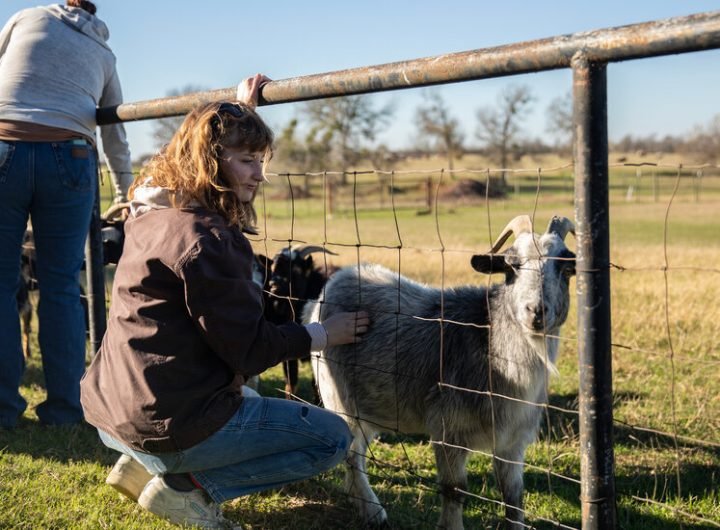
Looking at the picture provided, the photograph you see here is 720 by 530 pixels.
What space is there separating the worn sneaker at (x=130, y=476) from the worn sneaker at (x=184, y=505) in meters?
0.22

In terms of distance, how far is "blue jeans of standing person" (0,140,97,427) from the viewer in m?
4.82

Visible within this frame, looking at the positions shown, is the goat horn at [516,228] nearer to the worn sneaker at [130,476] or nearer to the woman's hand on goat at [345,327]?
the woman's hand on goat at [345,327]

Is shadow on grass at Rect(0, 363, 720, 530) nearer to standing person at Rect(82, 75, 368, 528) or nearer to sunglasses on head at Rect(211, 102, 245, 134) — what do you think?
standing person at Rect(82, 75, 368, 528)

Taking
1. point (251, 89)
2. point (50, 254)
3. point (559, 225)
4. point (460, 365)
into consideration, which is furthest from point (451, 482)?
point (50, 254)

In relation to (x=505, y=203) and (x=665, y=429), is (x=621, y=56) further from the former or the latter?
(x=505, y=203)

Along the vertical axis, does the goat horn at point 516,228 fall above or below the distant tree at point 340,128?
below

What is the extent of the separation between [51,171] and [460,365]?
274 cm

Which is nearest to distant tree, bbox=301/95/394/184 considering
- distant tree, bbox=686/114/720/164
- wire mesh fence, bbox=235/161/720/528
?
distant tree, bbox=686/114/720/164

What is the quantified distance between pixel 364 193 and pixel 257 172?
187 ft

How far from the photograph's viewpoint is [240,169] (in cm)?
330

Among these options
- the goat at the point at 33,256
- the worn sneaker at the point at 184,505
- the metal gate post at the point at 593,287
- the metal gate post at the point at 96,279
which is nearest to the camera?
the metal gate post at the point at 593,287

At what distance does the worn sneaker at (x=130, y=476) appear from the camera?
378 cm

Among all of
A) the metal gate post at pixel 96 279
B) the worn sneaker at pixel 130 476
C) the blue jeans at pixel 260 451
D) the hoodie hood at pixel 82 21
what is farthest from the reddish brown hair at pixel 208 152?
the metal gate post at pixel 96 279

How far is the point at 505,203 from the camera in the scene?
43906 mm
